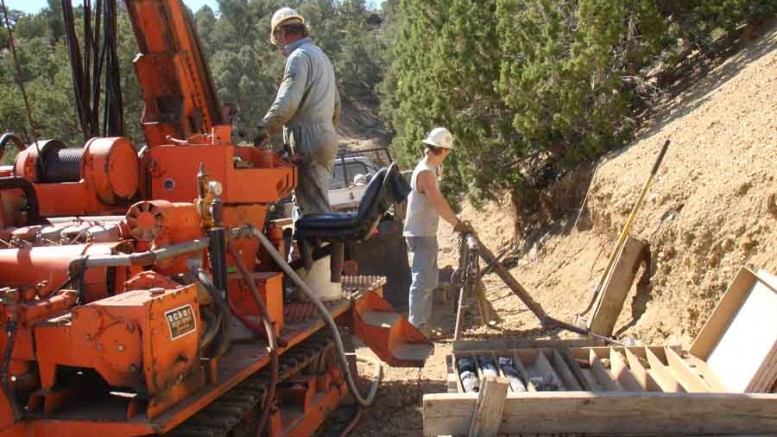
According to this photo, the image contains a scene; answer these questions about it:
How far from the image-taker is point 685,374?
4.26 metres

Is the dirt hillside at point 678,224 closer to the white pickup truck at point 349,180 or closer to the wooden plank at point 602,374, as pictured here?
the wooden plank at point 602,374

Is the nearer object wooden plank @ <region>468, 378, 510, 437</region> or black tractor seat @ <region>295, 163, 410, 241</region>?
wooden plank @ <region>468, 378, 510, 437</region>

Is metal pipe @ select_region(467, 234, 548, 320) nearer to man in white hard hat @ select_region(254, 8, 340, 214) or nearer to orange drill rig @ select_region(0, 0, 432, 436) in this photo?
orange drill rig @ select_region(0, 0, 432, 436)

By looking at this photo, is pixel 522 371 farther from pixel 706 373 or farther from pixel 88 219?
pixel 88 219

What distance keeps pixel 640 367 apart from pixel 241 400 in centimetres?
230

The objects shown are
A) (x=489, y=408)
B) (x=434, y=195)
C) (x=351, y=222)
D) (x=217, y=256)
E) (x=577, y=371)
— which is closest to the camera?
(x=489, y=408)

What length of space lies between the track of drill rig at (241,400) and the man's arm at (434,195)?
2.11m

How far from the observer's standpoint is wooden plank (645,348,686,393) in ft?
13.7

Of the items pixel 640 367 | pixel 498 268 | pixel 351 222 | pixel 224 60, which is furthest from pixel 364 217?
pixel 224 60

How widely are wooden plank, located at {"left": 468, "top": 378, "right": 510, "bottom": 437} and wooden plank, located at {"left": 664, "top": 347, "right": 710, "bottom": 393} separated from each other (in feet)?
4.43

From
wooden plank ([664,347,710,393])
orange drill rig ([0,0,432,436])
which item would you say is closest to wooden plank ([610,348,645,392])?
wooden plank ([664,347,710,393])

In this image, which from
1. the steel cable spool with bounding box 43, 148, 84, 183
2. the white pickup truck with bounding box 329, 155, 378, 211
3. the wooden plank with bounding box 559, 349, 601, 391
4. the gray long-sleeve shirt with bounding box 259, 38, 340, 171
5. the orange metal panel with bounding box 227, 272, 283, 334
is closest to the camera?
the wooden plank with bounding box 559, 349, 601, 391

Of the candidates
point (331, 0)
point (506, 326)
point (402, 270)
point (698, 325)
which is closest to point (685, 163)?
point (698, 325)

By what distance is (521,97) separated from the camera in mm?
9516
